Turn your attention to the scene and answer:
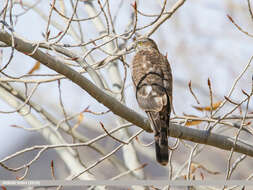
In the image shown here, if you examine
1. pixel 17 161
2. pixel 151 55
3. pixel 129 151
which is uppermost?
pixel 151 55

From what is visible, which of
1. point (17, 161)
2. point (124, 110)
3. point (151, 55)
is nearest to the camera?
point (124, 110)

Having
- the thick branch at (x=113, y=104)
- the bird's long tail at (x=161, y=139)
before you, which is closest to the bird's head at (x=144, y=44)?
the bird's long tail at (x=161, y=139)

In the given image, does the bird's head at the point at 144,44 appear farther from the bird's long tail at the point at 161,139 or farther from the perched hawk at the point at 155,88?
the bird's long tail at the point at 161,139

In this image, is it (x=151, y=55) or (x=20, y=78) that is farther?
(x=151, y=55)

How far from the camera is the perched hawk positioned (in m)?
4.04

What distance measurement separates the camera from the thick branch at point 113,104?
3311mm

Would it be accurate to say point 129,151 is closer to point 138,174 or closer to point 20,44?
point 138,174

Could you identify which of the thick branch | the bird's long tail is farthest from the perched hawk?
the thick branch

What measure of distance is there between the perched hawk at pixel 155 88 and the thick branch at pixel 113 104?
0.11m

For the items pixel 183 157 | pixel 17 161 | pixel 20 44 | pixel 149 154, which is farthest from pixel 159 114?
pixel 17 161

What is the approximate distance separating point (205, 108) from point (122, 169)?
163 cm

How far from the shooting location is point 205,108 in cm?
436

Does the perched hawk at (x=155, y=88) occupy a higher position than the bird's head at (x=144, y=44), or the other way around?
the bird's head at (x=144, y=44)

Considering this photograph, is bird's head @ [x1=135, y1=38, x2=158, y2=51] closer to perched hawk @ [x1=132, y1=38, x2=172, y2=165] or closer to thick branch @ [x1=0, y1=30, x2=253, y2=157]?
perched hawk @ [x1=132, y1=38, x2=172, y2=165]
